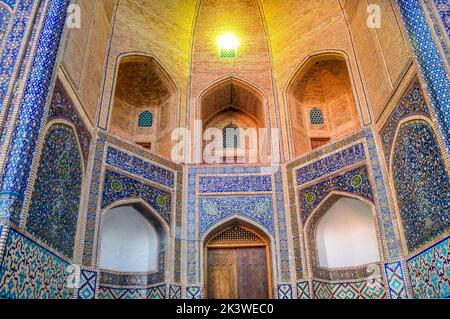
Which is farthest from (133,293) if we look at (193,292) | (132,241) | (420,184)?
(420,184)

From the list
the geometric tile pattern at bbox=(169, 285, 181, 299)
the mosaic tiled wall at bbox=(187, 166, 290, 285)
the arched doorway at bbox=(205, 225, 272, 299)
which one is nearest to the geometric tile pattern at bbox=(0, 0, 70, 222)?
the geometric tile pattern at bbox=(169, 285, 181, 299)

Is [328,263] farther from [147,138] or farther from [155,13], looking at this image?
[155,13]

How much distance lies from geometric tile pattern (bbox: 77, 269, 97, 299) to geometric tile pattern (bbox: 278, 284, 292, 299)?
11.7 ft

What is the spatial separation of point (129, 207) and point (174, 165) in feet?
4.68

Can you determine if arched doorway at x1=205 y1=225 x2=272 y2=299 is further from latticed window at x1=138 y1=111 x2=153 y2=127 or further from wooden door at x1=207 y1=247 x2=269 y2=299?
latticed window at x1=138 y1=111 x2=153 y2=127

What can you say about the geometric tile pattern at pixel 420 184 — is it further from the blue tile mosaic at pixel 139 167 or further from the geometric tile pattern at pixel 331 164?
the blue tile mosaic at pixel 139 167

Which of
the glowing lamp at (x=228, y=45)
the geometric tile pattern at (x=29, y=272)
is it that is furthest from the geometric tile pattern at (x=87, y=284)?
the glowing lamp at (x=228, y=45)

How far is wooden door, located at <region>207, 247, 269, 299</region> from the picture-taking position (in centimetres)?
860

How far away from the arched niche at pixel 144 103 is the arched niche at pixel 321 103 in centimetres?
309

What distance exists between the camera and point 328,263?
8.57 meters

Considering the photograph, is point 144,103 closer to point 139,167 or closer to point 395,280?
point 139,167

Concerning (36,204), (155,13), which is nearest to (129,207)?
(36,204)

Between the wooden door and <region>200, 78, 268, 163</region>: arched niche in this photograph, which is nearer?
the wooden door

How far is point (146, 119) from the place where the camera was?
10656 millimetres
